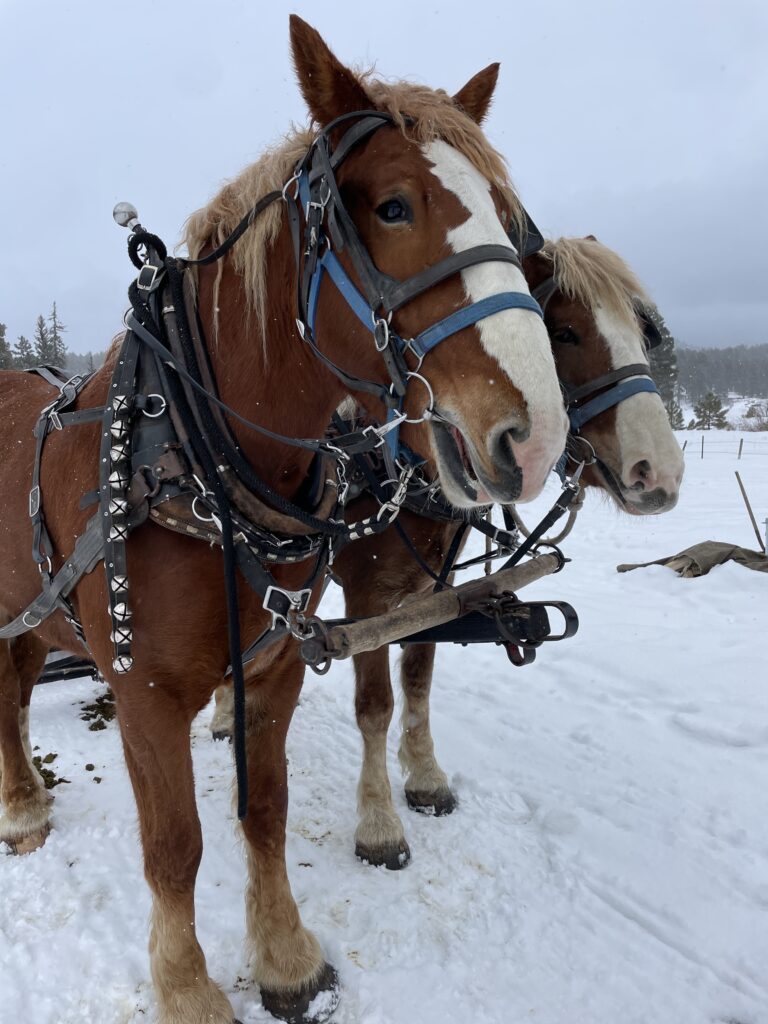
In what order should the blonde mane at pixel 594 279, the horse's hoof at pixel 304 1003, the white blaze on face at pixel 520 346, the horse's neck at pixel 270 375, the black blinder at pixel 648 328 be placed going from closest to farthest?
the white blaze on face at pixel 520 346 → the horse's neck at pixel 270 375 → the horse's hoof at pixel 304 1003 → the blonde mane at pixel 594 279 → the black blinder at pixel 648 328

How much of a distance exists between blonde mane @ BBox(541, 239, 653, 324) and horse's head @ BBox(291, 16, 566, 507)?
113 cm

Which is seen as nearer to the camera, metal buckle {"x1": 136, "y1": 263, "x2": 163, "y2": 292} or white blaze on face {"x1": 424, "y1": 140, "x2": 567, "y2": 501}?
white blaze on face {"x1": 424, "y1": 140, "x2": 567, "y2": 501}

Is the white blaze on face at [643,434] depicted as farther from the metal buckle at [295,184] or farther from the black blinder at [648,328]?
the metal buckle at [295,184]

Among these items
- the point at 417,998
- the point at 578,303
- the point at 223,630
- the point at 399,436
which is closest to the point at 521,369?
the point at 399,436

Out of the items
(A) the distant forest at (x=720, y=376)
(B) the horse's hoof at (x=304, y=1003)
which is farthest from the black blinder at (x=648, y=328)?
(A) the distant forest at (x=720, y=376)

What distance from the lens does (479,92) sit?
73.6 inches

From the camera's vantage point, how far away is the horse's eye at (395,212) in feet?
4.60

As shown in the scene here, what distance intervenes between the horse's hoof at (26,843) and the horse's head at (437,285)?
9.04ft

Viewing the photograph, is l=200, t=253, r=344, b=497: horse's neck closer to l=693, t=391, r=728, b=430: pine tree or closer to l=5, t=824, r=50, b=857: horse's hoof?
l=5, t=824, r=50, b=857: horse's hoof

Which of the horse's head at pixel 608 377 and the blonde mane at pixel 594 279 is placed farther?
the blonde mane at pixel 594 279

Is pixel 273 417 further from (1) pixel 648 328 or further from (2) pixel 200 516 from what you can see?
(1) pixel 648 328

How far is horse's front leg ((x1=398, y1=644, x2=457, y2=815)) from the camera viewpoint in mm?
3260

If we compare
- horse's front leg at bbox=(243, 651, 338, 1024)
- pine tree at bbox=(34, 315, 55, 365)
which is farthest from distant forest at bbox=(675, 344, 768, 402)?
horse's front leg at bbox=(243, 651, 338, 1024)

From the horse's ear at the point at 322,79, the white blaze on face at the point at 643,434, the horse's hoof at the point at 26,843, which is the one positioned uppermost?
the horse's ear at the point at 322,79
